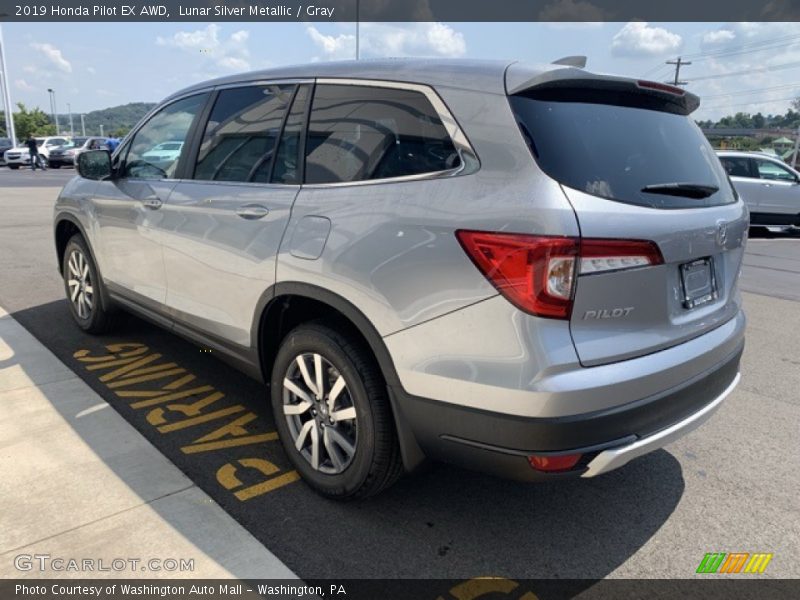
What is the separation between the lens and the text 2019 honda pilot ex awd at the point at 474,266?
6.38 ft

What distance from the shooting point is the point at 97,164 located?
4.21m

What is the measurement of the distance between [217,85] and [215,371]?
6.22ft

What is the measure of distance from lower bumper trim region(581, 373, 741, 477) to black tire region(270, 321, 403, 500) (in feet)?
2.56

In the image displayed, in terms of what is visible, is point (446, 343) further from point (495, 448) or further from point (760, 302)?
point (760, 302)

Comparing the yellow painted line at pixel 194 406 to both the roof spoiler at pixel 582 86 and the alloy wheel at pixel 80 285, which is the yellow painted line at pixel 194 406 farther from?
the roof spoiler at pixel 582 86

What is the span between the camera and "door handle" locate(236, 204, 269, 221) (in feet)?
9.14

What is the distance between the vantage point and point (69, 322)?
5.15 m

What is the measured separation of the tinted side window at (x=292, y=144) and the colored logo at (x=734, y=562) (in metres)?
2.35

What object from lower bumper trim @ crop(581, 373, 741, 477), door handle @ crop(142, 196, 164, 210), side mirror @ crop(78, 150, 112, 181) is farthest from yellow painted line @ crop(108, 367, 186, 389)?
lower bumper trim @ crop(581, 373, 741, 477)

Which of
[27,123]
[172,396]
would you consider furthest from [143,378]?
[27,123]

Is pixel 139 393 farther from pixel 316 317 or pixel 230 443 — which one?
pixel 316 317

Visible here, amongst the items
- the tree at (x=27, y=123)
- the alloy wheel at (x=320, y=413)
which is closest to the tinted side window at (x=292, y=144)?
the alloy wheel at (x=320, y=413)

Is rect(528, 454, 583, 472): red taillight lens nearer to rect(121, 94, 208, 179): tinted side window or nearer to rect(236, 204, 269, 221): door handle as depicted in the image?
rect(236, 204, 269, 221): door handle
